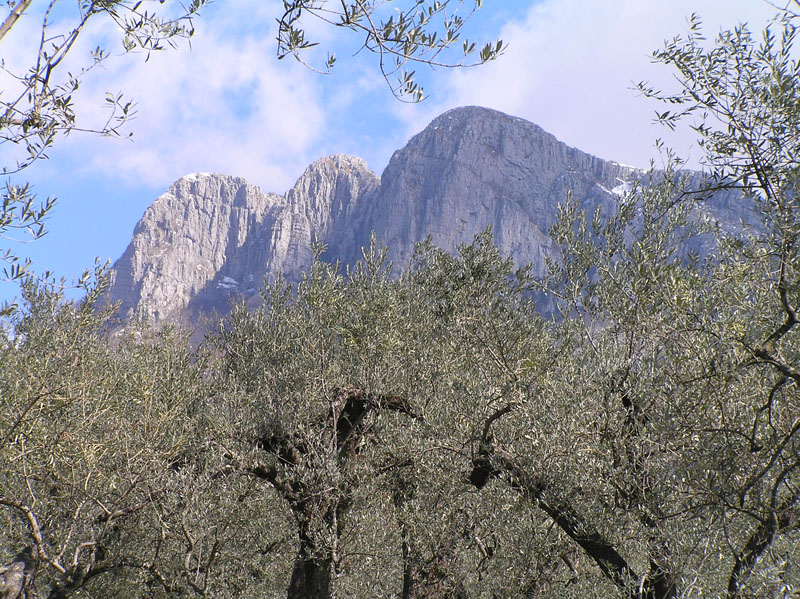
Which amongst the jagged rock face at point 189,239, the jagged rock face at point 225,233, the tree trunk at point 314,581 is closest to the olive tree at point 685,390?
the tree trunk at point 314,581

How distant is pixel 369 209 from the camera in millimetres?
174750

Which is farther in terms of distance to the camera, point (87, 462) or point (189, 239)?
point (189, 239)

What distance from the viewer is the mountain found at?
6521 inches

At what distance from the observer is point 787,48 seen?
5.46 metres

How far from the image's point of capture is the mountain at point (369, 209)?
166 meters

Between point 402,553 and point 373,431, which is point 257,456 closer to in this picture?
point 373,431

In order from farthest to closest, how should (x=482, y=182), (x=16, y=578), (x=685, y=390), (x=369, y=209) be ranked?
(x=369, y=209) < (x=482, y=182) < (x=16, y=578) < (x=685, y=390)

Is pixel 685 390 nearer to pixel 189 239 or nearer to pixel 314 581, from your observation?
pixel 314 581

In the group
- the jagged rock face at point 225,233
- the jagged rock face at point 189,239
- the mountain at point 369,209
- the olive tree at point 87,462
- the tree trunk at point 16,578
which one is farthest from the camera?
the jagged rock face at point 189,239

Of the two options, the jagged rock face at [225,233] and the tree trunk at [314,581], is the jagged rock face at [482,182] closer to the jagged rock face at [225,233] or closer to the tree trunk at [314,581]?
the jagged rock face at [225,233]

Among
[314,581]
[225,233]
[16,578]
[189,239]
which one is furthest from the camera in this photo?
[225,233]

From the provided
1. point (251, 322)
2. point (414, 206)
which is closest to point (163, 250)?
point (414, 206)

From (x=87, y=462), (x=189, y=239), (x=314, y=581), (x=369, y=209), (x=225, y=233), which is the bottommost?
(x=314, y=581)

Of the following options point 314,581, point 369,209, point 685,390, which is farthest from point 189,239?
point 685,390
